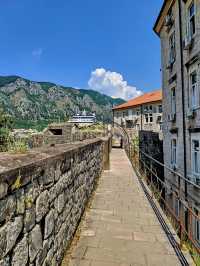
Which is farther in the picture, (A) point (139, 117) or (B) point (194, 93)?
(A) point (139, 117)

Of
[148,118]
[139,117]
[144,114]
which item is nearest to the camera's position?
[148,118]

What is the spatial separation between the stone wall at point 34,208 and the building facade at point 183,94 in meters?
6.70

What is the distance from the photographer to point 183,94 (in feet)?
41.4

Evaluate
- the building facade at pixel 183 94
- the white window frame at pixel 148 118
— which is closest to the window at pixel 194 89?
the building facade at pixel 183 94

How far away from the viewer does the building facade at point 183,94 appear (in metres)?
11.2

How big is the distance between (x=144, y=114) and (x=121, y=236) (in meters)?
38.7

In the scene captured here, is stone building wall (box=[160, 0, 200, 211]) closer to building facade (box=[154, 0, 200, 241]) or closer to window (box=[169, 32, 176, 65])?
building facade (box=[154, 0, 200, 241])

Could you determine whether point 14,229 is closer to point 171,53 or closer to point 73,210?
point 73,210

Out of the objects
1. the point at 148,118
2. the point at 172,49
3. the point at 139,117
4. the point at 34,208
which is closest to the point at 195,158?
the point at 172,49

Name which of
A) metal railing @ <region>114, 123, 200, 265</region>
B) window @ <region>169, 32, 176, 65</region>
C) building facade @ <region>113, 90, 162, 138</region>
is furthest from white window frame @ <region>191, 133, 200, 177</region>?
building facade @ <region>113, 90, 162, 138</region>

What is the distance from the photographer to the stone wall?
74.1 inches

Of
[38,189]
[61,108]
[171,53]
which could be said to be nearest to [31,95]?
[61,108]

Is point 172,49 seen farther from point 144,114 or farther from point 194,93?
point 144,114

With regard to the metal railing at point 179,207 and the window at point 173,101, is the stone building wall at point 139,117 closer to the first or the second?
the metal railing at point 179,207
